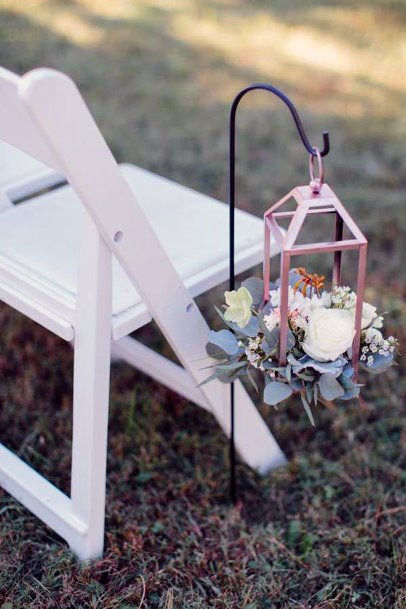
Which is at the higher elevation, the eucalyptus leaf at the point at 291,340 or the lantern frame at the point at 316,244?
the lantern frame at the point at 316,244

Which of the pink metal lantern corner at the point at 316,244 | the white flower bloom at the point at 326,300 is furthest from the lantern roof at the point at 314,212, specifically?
the white flower bloom at the point at 326,300

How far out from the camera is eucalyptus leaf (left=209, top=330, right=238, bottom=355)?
1.37 meters

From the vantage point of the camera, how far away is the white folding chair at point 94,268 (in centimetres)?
114

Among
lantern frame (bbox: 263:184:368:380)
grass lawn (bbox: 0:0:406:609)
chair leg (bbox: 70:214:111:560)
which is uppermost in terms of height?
lantern frame (bbox: 263:184:368:380)

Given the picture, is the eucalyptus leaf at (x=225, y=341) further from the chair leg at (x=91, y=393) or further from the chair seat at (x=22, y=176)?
the chair seat at (x=22, y=176)

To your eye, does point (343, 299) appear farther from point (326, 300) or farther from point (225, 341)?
point (225, 341)

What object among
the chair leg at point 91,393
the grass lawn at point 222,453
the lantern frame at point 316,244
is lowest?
the grass lawn at point 222,453

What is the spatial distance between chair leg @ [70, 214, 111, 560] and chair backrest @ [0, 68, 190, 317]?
48 mm

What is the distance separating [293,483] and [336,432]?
21cm

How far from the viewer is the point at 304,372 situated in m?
1.29

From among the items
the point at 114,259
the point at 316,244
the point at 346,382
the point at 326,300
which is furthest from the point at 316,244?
the point at 114,259

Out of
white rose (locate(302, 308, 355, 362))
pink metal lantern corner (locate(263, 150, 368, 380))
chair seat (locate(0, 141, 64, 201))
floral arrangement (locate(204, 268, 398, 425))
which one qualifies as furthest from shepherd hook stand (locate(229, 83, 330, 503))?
chair seat (locate(0, 141, 64, 201))

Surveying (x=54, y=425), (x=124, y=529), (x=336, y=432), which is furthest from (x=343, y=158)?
(x=124, y=529)

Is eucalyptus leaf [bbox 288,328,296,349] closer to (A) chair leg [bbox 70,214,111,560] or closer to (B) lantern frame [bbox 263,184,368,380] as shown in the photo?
(B) lantern frame [bbox 263,184,368,380]
